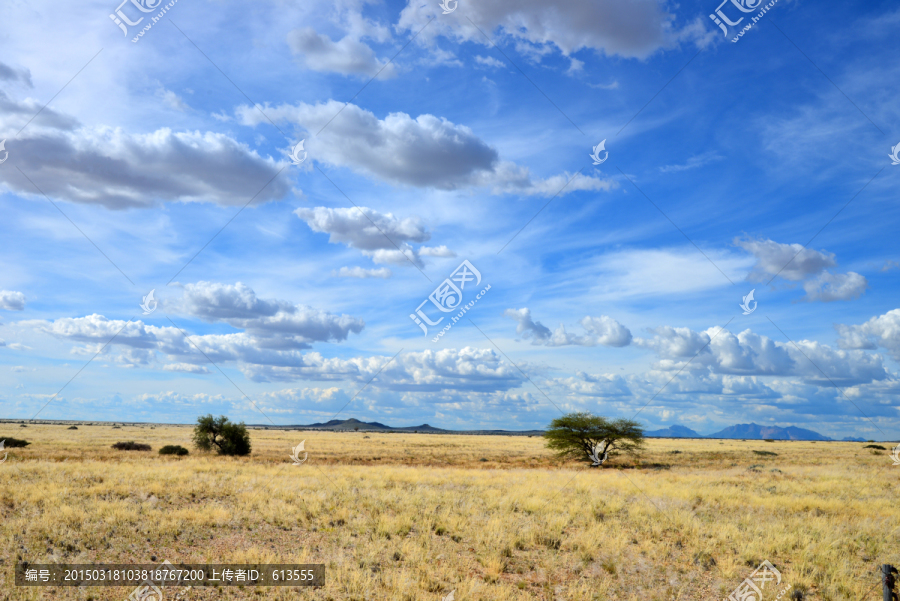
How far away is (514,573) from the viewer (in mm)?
11086

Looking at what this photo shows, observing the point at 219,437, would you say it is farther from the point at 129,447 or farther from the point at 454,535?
the point at 454,535

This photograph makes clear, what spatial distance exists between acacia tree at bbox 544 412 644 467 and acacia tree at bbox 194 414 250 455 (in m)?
29.1

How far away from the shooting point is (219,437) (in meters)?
44.2

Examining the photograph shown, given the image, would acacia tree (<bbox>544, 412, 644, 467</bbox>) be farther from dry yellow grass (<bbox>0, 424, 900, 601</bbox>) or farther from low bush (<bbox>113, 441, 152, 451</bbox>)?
low bush (<bbox>113, 441, 152, 451</bbox>)

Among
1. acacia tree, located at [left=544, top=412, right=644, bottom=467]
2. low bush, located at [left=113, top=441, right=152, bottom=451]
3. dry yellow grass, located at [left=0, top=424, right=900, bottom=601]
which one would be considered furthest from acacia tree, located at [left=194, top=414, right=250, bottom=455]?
acacia tree, located at [left=544, top=412, right=644, bottom=467]

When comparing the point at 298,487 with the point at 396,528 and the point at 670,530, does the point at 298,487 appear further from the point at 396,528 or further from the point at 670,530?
the point at 670,530

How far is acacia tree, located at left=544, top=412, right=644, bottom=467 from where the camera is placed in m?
Answer: 44.9

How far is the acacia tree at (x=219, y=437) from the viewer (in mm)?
43375

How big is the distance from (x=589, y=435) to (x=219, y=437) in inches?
1360

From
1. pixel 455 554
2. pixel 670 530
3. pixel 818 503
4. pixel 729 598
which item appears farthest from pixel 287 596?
pixel 818 503

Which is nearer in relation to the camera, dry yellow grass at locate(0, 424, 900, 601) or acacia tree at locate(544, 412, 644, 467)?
dry yellow grass at locate(0, 424, 900, 601)

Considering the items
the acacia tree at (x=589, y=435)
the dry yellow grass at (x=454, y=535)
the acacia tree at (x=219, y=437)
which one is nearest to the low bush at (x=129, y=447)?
the acacia tree at (x=219, y=437)

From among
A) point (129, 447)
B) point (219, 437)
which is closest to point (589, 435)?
point (219, 437)

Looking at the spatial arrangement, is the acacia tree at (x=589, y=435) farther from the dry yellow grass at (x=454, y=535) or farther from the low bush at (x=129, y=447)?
the low bush at (x=129, y=447)
